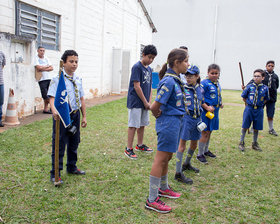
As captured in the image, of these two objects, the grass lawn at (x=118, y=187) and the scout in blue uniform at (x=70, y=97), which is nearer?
the grass lawn at (x=118, y=187)

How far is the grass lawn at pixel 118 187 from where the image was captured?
293cm

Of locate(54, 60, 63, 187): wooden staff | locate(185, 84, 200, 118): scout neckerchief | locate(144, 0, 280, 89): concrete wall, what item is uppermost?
locate(144, 0, 280, 89): concrete wall

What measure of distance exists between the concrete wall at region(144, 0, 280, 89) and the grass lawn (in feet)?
61.3

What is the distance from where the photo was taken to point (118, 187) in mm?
3553

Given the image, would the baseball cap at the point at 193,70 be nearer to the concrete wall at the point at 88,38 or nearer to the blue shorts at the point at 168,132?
the blue shorts at the point at 168,132

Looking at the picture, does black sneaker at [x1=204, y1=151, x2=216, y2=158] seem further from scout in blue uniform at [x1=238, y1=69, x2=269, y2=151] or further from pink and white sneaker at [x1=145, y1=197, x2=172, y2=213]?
pink and white sneaker at [x1=145, y1=197, x2=172, y2=213]

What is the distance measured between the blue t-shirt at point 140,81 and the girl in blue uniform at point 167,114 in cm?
148

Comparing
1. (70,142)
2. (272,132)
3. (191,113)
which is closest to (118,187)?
(70,142)

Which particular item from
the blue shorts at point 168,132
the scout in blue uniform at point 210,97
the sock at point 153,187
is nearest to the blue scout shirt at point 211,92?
the scout in blue uniform at point 210,97

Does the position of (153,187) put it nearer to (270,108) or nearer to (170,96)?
(170,96)

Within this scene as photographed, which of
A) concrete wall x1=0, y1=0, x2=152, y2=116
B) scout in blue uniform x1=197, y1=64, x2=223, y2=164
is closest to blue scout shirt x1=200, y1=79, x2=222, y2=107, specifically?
scout in blue uniform x1=197, y1=64, x2=223, y2=164

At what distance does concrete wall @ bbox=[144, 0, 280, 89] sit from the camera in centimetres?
2175

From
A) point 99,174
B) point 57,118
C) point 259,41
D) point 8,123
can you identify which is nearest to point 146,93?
point 99,174

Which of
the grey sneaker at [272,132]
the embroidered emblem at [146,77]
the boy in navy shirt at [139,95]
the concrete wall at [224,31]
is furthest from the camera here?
the concrete wall at [224,31]
